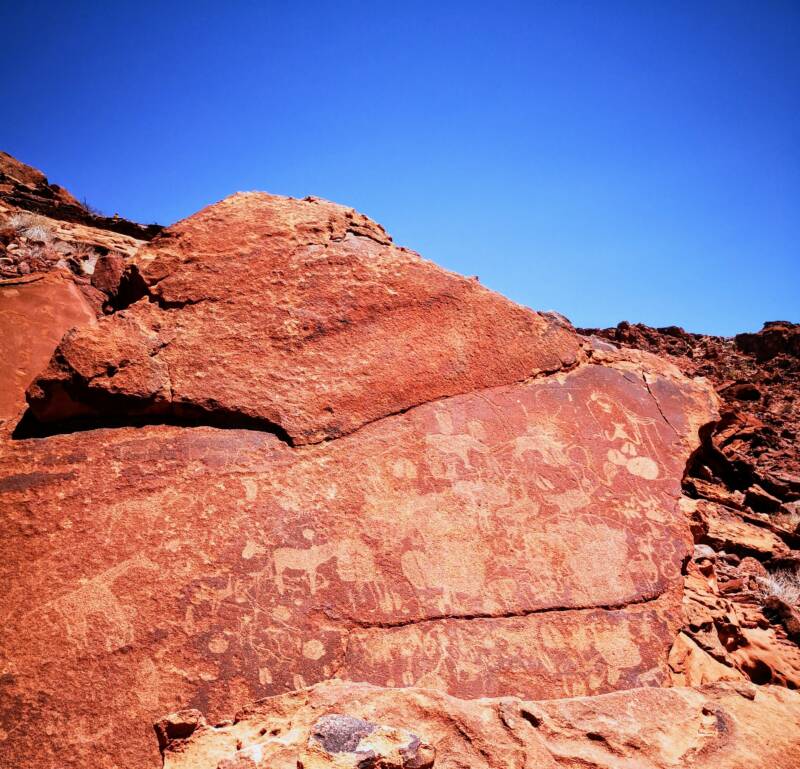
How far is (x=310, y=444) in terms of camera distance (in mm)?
2602

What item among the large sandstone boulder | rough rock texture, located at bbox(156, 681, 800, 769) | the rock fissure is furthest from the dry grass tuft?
rough rock texture, located at bbox(156, 681, 800, 769)

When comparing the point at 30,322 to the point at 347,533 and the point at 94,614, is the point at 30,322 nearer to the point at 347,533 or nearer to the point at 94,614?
the point at 94,614

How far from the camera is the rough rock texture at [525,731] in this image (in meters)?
1.55

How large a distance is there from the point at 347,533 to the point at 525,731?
1.02 meters

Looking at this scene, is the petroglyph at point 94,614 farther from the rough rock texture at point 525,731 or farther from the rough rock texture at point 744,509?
the rough rock texture at point 744,509

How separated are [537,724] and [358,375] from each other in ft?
5.34

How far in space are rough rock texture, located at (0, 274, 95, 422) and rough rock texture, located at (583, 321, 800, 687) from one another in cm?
444

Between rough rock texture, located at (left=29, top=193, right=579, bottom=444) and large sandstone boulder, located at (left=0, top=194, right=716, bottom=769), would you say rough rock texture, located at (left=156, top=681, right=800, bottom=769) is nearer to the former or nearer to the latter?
large sandstone boulder, located at (left=0, top=194, right=716, bottom=769)

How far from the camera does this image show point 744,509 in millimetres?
7316

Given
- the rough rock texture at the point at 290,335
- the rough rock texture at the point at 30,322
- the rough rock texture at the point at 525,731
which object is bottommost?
the rough rock texture at the point at 525,731

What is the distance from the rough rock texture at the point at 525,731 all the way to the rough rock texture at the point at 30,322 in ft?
10.8

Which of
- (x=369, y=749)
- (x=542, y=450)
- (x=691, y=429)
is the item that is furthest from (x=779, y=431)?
(x=369, y=749)

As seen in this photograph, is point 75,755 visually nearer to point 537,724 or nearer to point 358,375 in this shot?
point 537,724

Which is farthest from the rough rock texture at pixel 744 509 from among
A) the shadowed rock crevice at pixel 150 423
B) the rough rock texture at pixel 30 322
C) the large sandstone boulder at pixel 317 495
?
the rough rock texture at pixel 30 322
